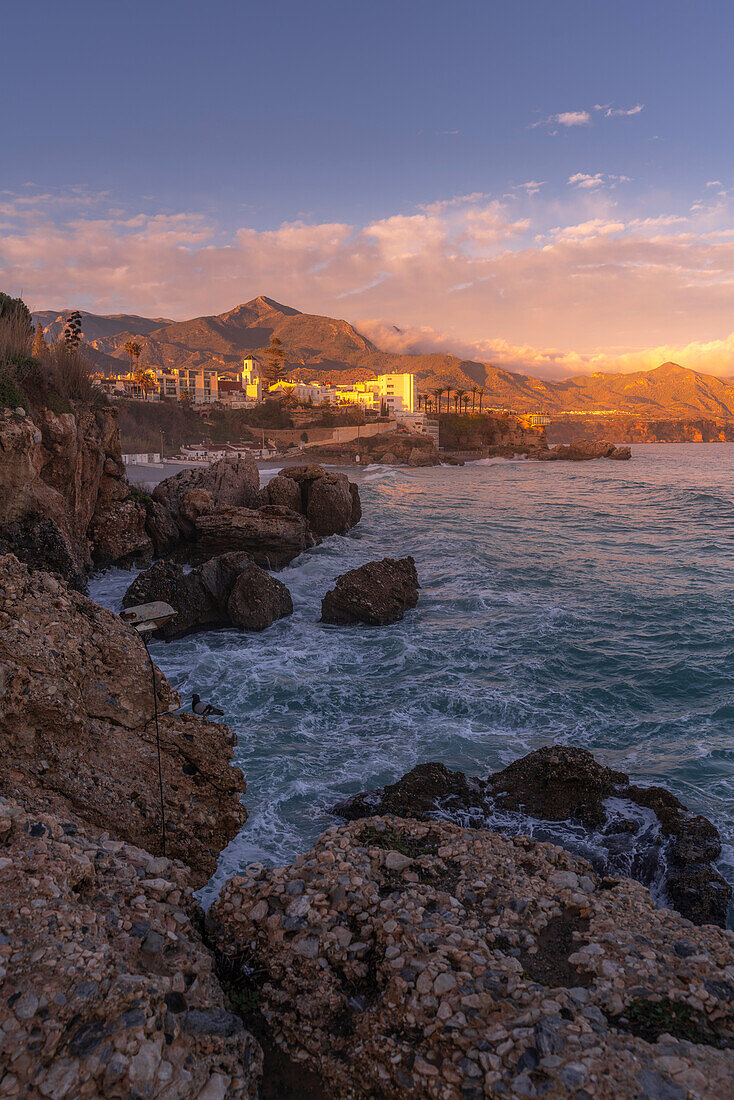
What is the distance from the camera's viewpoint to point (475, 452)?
116375mm

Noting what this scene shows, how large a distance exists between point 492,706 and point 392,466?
81.5m

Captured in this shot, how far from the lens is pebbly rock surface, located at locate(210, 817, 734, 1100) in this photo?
9.99ft

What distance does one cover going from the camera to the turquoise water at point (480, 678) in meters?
8.72

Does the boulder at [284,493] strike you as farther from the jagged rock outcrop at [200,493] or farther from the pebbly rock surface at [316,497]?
the jagged rock outcrop at [200,493]

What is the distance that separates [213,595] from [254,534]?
21.4 feet

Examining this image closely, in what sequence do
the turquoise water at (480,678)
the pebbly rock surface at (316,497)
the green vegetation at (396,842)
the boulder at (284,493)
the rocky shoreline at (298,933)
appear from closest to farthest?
the rocky shoreline at (298,933), the green vegetation at (396,842), the turquoise water at (480,678), the boulder at (284,493), the pebbly rock surface at (316,497)

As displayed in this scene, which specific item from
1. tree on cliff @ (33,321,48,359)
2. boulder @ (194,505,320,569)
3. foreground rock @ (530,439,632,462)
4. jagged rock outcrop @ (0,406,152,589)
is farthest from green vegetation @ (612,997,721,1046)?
foreground rock @ (530,439,632,462)

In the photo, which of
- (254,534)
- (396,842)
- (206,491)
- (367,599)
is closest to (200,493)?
(206,491)

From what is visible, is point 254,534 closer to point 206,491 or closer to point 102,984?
point 206,491

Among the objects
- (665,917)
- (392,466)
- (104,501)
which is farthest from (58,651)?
(392,466)

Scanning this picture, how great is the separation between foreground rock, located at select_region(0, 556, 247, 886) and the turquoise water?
52.0 inches

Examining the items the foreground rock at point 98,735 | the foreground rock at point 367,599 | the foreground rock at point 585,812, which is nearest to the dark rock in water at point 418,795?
the foreground rock at point 585,812

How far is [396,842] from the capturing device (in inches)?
210

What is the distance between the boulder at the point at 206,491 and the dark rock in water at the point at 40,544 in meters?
7.34
